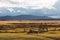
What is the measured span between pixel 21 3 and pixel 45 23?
488mm

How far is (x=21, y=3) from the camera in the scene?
2.59 meters

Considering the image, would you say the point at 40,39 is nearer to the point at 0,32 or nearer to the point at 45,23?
the point at 45,23

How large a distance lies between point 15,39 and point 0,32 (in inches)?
10.3

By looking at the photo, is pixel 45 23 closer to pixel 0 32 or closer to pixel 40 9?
pixel 40 9

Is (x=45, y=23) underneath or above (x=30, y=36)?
above

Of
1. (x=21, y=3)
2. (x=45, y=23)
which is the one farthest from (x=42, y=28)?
(x=21, y=3)

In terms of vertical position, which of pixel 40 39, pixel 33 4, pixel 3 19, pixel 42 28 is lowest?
pixel 40 39

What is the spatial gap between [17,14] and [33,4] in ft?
0.97

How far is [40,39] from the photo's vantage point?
2467mm

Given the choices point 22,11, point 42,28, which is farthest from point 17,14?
point 42,28

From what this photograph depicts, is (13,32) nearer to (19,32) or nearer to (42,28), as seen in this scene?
(19,32)

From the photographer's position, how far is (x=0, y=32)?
253 centimetres

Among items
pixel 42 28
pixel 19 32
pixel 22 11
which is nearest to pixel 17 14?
pixel 22 11

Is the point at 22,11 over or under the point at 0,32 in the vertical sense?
over
